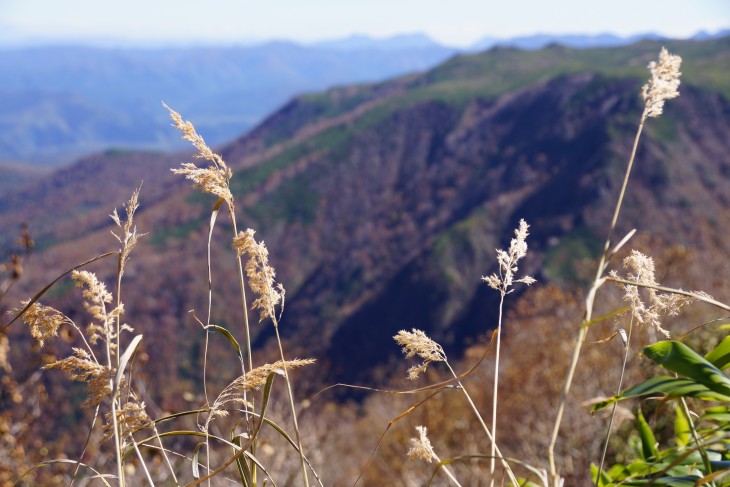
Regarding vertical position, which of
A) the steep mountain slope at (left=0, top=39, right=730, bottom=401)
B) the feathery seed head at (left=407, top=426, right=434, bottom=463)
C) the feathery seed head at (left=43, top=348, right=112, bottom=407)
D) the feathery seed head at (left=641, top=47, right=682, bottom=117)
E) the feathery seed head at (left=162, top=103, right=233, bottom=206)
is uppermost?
the feathery seed head at (left=641, top=47, right=682, bottom=117)

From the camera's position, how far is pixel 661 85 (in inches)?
63.6

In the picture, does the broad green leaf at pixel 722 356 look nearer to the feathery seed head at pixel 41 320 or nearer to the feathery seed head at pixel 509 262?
the feathery seed head at pixel 509 262

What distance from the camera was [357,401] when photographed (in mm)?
55938

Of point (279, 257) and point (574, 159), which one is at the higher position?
point (574, 159)

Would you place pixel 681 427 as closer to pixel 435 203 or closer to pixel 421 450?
pixel 421 450

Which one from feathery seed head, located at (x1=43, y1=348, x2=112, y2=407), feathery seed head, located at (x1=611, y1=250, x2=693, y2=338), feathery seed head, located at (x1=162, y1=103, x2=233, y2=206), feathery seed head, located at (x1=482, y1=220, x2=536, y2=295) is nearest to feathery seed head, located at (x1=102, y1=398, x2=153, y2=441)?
feathery seed head, located at (x1=43, y1=348, x2=112, y2=407)

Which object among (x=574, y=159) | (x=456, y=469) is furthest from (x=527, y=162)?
(x=456, y=469)

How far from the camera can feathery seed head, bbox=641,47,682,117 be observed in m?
1.61

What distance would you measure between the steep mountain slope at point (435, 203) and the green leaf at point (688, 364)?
50.4 metres

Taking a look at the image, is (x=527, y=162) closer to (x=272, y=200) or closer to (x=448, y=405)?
(x=272, y=200)

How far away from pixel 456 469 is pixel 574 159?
229ft

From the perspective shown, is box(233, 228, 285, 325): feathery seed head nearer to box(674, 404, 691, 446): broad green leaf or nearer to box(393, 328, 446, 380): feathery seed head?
box(393, 328, 446, 380): feathery seed head

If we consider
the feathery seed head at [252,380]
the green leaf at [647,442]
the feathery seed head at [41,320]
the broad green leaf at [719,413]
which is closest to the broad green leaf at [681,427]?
the green leaf at [647,442]

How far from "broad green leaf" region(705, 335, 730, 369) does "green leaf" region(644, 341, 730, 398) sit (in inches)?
5.4
